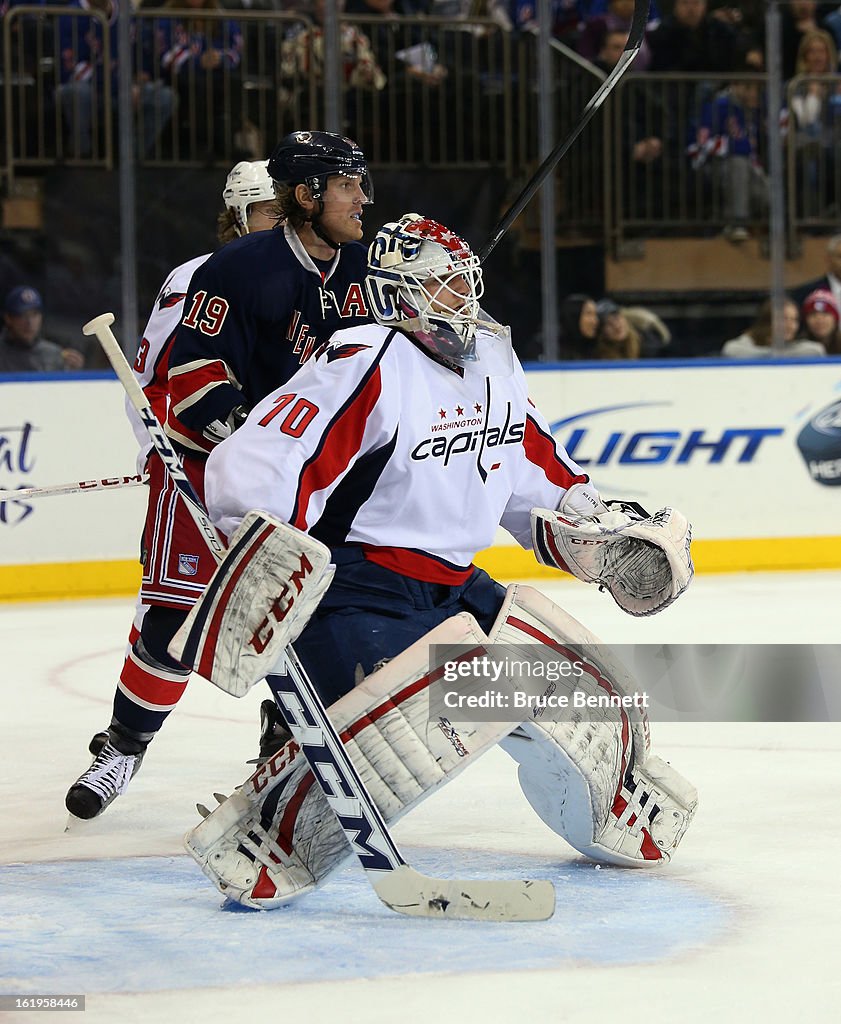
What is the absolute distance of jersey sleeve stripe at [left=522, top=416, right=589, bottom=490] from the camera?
8.61 feet

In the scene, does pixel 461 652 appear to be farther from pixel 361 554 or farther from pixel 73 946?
pixel 73 946

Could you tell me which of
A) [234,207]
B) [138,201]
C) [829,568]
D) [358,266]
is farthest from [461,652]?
[138,201]

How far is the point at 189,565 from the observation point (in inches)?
118

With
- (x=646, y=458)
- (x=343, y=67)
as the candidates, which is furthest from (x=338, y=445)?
(x=343, y=67)

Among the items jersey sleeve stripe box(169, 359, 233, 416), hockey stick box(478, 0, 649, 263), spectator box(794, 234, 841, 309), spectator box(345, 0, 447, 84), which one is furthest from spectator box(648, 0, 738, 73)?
jersey sleeve stripe box(169, 359, 233, 416)

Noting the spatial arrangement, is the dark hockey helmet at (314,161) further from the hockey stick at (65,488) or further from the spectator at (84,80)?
the spectator at (84,80)

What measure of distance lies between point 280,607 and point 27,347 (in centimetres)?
439

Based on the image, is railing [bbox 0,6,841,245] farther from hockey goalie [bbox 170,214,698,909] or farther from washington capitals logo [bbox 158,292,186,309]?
hockey goalie [bbox 170,214,698,909]

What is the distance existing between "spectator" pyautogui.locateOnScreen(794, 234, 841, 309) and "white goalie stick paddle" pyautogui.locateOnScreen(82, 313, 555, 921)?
504cm

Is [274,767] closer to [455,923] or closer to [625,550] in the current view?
[455,923]

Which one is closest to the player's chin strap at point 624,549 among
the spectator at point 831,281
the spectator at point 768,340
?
the spectator at point 768,340

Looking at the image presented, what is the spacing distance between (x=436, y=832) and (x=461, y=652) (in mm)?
623

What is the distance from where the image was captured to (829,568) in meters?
6.38

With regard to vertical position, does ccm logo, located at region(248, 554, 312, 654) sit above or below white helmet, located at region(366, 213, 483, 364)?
below
